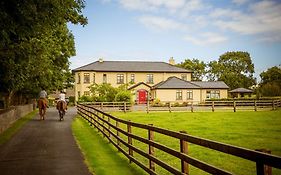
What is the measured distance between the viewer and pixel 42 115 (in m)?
28.2

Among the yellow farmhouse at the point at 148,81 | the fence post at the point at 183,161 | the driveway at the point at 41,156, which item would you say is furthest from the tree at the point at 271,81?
the fence post at the point at 183,161

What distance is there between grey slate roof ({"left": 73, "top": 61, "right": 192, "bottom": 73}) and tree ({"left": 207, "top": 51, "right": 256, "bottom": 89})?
117ft

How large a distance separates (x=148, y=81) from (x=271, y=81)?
99.4ft

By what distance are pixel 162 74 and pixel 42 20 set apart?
213 ft

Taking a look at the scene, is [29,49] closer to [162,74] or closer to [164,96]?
[164,96]

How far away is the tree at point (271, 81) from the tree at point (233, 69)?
13833mm

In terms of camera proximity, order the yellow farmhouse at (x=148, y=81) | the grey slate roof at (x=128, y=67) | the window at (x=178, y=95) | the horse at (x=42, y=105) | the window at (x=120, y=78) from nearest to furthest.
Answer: the horse at (x=42, y=105) → the window at (x=178, y=95) → the yellow farmhouse at (x=148, y=81) → the grey slate roof at (x=128, y=67) → the window at (x=120, y=78)

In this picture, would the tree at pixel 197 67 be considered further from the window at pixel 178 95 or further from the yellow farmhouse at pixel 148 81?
the window at pixel 178 95

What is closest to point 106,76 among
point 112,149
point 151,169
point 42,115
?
point 42,115

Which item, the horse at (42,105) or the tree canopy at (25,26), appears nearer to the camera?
the tree canopy at (25,26)

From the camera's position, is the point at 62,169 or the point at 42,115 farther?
the point at 42,115

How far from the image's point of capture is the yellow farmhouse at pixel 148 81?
221 feet

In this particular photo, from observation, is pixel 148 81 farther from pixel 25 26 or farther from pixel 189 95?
pixel 25 26

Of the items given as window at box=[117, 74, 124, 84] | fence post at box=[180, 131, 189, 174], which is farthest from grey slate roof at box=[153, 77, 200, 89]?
fence post at box=[180, 131, 189, 174]
